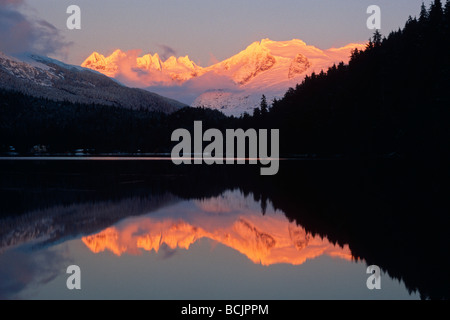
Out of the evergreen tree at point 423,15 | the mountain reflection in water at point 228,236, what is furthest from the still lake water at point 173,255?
the evergreen tree at point 423,15

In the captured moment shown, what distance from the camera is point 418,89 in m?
94.9

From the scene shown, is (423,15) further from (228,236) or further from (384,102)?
(228,236)

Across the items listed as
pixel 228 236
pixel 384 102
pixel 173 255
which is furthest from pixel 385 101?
pixel 173 255

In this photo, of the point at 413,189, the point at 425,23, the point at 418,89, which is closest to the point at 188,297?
the point at 413,189

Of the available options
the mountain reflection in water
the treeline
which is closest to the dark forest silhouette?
the treeline

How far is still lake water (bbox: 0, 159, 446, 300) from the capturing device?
15.5 metres

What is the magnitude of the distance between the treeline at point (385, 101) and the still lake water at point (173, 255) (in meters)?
60.2

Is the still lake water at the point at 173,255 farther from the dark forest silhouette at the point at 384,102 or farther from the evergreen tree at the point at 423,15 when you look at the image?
the evergreen tree at the point at 423,15

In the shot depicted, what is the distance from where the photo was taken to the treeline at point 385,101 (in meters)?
88.5

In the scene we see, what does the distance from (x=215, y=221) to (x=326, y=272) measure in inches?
485

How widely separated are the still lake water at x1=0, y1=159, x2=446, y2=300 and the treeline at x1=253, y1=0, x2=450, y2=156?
60.2 m

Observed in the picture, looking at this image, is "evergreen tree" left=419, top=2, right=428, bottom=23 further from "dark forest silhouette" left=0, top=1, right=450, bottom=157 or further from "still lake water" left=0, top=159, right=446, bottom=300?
"still lake water" left=0, top=159, right=446, bottom=300

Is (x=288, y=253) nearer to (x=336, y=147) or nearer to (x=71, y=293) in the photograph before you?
(x=71, y=293)
